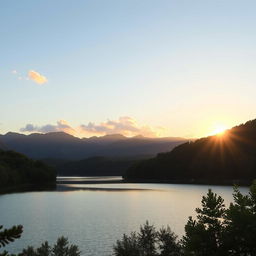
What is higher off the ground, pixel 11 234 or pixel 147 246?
pixel 11 234

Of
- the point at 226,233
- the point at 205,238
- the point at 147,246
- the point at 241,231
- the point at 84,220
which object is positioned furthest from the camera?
the point at 84,220

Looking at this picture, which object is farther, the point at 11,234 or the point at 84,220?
the point at 84,220

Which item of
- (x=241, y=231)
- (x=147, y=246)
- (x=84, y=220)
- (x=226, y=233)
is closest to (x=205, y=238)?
(x=226, y=233)

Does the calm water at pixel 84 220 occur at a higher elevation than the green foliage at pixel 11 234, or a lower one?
lower

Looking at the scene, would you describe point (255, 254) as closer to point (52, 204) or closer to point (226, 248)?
point (226, 248)

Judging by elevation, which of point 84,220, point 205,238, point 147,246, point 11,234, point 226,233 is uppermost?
point 11,234

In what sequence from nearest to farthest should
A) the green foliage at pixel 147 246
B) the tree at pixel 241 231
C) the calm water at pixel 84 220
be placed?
the tree at pixel 241 231, the green foliage at pixel 147 246, the calm water at pixel 84 220

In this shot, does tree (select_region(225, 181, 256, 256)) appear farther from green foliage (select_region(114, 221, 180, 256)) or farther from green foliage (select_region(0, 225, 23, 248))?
green foliage (select_region(0, 225, 23, 248))

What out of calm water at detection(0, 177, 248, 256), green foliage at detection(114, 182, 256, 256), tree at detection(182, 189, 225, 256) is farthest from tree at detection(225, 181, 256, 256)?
calm water at detection(0, 177, 248, 256)

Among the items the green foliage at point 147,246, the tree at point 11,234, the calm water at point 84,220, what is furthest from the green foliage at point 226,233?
the calm water at point 84,220

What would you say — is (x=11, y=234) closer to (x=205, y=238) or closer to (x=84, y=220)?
(x=205, y=238)

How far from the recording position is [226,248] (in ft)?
96.8

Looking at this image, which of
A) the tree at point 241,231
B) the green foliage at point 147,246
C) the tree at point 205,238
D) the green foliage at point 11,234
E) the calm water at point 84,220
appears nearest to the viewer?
the green foliage at point 11,234

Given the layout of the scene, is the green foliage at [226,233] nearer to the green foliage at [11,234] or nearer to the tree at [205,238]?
the tree at [205,238]
